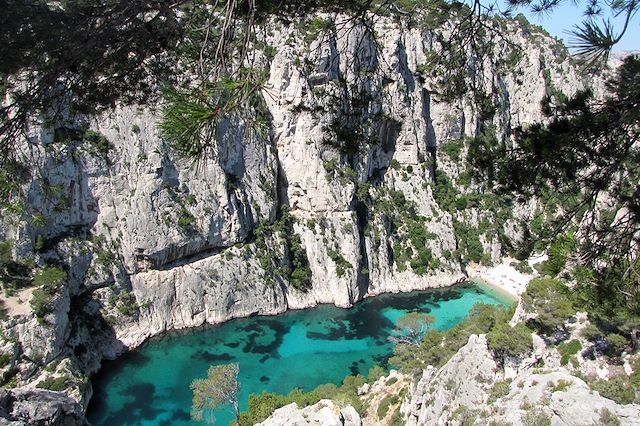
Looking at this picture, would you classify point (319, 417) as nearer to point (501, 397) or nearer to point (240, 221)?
point (501, 397)

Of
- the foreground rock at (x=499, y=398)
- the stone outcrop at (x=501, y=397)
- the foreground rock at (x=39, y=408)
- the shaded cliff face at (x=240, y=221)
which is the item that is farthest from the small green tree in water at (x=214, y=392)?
the foreground rock at (x=39, y=408)

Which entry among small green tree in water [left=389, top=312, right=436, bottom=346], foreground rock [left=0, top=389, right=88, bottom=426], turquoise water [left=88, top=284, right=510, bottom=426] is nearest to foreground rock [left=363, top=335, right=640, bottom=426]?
turquoise water [left=88, top=284, right=510, bottom=426]

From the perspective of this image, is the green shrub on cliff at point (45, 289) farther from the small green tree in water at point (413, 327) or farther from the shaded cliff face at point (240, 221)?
the small green tree in water at point (413, 327)

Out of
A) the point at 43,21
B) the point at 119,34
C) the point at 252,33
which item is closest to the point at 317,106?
the point at 252,33

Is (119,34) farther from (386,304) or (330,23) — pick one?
(386,304)

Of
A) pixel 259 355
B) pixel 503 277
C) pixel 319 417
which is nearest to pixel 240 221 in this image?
pixel 259 355
